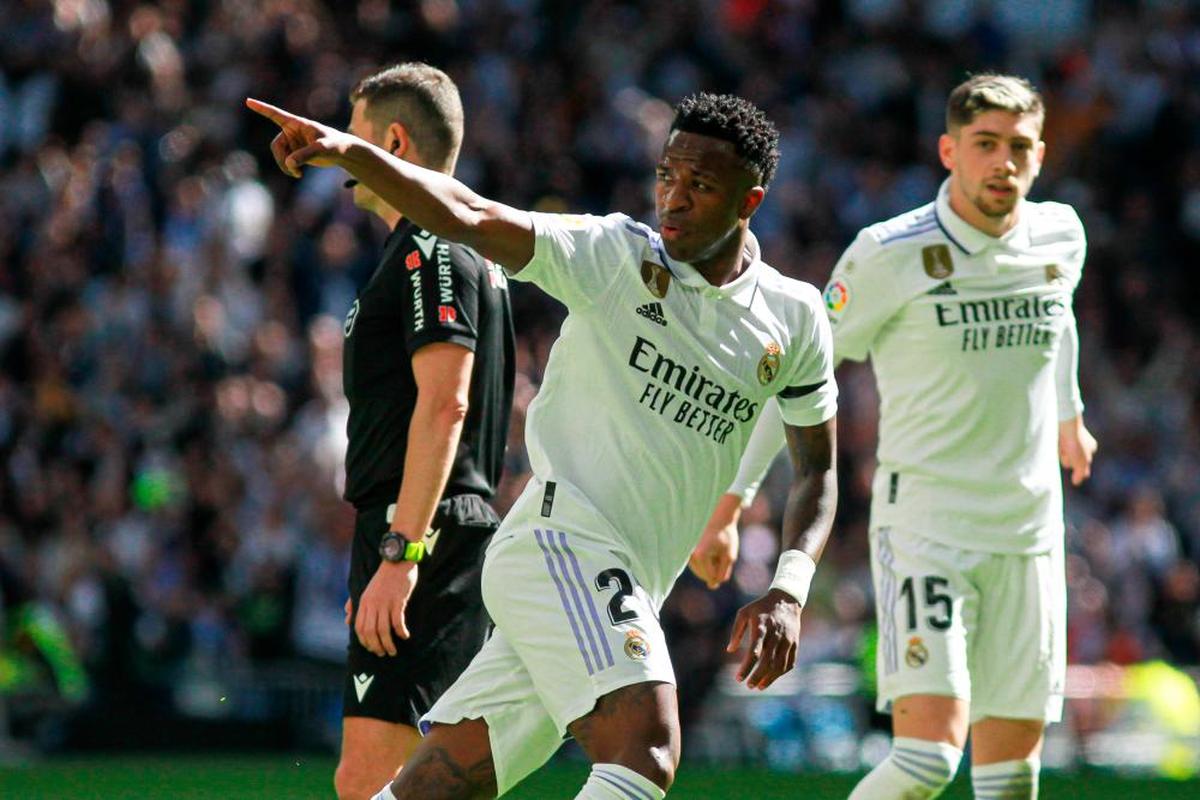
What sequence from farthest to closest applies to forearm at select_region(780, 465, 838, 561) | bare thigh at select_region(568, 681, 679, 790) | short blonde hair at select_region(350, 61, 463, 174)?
1. short blonde hair at select_region(350, 61, 463, 174)
2. forearm at select_region(780, 465, 838, 561)
3. bare thigh at select_region(568, 681, 679, 790)

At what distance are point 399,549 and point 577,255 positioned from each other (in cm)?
107

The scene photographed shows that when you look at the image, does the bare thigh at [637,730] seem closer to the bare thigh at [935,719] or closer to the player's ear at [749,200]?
the player's ear at [749,200]

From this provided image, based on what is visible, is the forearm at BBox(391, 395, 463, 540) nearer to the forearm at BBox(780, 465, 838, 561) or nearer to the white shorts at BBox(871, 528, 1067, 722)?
the forearm at BBox(780, 465, 838, 561)

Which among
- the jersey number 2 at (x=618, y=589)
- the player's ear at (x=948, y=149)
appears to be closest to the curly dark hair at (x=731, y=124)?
the jersey number 2 at (x=618, y=589)

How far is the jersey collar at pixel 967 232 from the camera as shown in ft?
23.8

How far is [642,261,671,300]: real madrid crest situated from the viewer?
17.8 ft

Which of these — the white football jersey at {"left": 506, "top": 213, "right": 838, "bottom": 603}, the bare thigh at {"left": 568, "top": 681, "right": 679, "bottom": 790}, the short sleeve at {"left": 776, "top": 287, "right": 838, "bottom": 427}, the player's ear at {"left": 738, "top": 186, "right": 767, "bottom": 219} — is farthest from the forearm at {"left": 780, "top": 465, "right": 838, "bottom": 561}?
the player's ear at {"left": 738, "top": 186, "right": 767, "bottom": 219}

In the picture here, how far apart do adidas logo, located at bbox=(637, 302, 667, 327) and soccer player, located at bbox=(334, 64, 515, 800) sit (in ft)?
2.45

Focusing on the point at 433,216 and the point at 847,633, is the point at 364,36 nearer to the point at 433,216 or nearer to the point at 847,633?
the point at 847,633

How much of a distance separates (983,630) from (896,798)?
0.73 metres

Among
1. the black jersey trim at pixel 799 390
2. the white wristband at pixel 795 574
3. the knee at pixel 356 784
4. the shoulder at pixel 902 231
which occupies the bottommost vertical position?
the knee at pixel 356 784

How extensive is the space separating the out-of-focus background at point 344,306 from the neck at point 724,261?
849 cm

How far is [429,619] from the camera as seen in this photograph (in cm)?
610

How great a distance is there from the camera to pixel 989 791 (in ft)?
22.6
